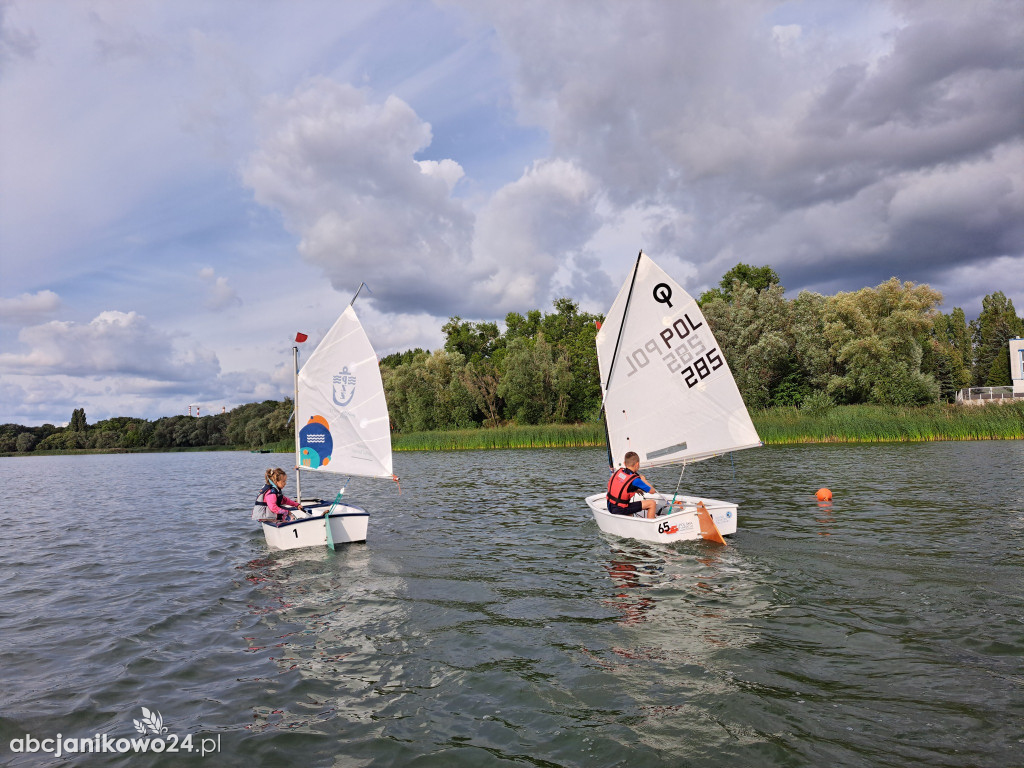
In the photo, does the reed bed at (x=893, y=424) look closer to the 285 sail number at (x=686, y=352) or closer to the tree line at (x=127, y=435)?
the 285 sail number at (x=686, y=352)

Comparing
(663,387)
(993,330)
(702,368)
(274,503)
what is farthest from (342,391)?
(993,330)

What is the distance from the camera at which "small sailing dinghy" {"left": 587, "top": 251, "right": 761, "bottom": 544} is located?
13.9m

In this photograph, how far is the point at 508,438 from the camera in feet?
173

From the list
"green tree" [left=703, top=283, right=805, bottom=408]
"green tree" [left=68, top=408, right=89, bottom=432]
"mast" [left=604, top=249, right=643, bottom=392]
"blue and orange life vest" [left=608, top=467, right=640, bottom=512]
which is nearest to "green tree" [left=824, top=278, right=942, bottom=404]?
"green tree" [left=703, top=283, right=805, bottom=408]

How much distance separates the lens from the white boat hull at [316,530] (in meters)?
13.7

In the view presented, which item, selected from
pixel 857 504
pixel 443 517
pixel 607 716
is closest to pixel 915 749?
pixel 607 716

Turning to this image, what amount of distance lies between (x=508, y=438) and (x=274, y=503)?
39.0 meters

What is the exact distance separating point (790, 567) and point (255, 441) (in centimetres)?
10474

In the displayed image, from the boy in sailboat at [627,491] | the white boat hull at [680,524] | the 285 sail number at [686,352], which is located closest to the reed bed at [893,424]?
the 285 sail number at [686,352]

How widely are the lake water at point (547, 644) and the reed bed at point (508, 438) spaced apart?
103 feet

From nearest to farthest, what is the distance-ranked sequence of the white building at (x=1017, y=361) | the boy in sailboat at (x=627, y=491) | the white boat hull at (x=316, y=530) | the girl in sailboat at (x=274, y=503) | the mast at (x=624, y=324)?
the boy in sailboat at (x=627, y=491), the white boat hull at (x=316, y=530), the girl in sailboat at (x=274, y=503), the mast at (x=624, y=324), the white building at (x=1017, y=361)

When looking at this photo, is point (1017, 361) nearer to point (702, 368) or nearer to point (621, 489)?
point (702, 368)

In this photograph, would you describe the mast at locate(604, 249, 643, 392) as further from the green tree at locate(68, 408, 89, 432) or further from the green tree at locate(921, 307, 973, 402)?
the green tree at locate(68, 408, 89, 432)

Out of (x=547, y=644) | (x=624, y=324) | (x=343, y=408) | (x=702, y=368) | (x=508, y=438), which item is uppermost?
(x=624, y=324)
